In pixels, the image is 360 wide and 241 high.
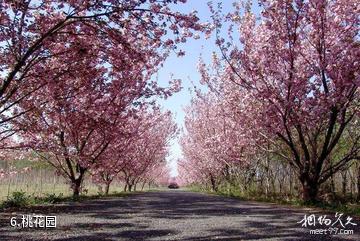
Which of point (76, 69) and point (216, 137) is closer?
point (76, 69)

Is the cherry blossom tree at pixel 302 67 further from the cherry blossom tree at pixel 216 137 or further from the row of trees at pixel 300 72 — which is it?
the cherry blossom tree at pixel 216 137

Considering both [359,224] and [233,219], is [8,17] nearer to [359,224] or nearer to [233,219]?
[233,219]

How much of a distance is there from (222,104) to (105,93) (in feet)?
24.3

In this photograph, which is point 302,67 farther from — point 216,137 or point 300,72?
point 216,137

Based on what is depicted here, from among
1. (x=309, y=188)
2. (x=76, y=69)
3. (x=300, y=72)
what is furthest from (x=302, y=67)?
(x=76, y=69)

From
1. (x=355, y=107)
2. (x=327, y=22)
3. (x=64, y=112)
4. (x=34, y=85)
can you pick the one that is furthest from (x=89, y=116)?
(x=355, y=107)

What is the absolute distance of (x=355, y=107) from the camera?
1488 centimetres

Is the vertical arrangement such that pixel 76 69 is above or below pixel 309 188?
above

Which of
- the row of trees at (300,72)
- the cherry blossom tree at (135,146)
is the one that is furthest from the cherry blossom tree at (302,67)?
the cherry blossom tree at (135,146)

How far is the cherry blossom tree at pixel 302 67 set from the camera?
1311 centimetres

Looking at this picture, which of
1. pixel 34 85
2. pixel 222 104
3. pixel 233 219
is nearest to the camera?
pixel 233 219

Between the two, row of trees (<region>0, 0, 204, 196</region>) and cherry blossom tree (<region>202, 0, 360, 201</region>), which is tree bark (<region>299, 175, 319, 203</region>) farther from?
row of trees (<region>0, 0, 204, 196</region>)

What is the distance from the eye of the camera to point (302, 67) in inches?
576

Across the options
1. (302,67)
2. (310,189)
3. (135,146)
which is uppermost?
(302,67)
